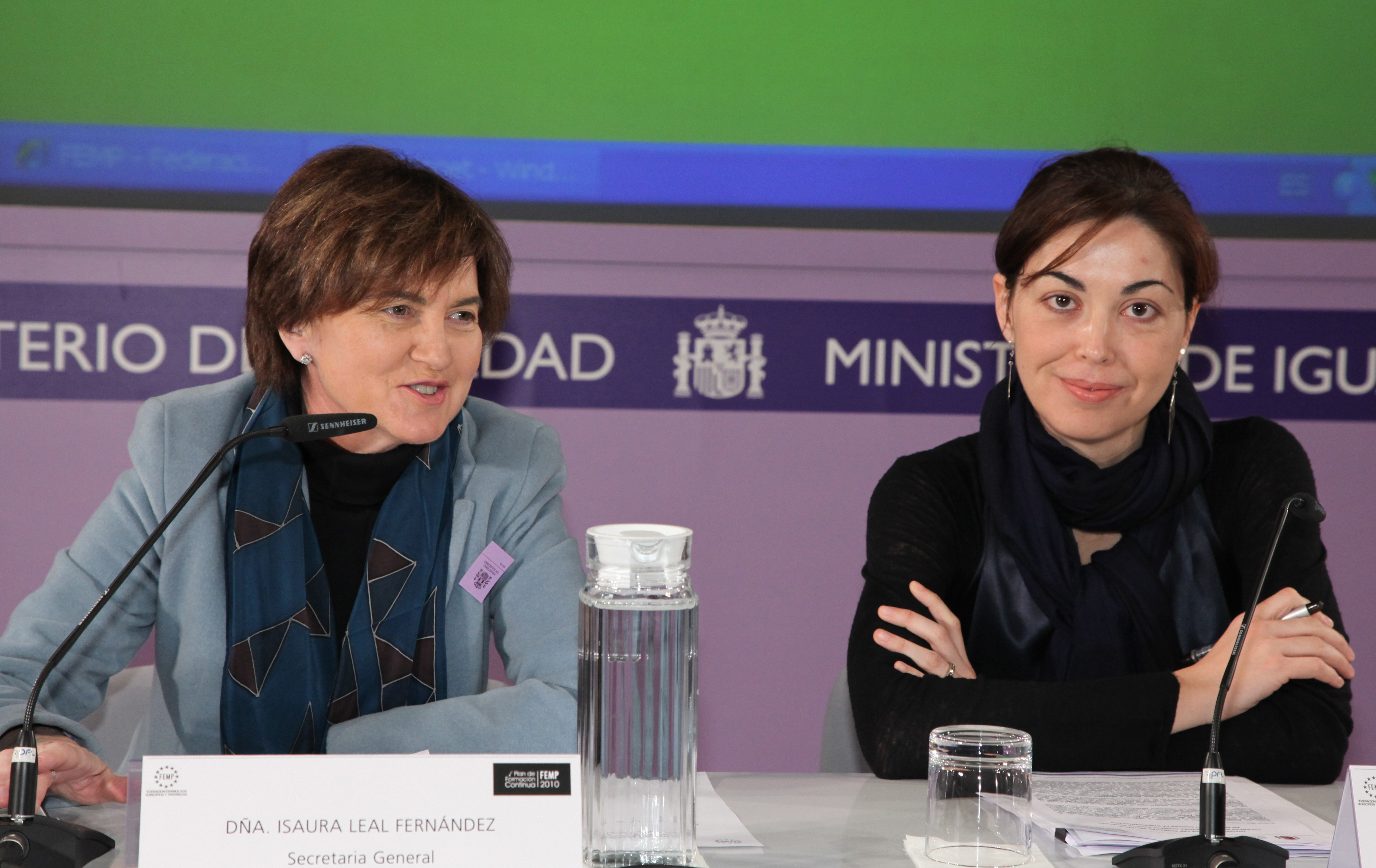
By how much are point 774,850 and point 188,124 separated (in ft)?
7.19

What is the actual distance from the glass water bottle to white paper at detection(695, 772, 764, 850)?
65 mm

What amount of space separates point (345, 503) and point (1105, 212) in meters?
1.31

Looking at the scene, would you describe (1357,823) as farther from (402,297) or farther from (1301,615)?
(402,297)

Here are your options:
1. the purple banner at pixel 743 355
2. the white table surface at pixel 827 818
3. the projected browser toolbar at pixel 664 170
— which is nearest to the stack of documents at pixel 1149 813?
the white table surface at pixel 827 818

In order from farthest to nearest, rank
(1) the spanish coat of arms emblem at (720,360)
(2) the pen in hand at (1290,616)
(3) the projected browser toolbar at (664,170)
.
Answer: (1) the spanish coat of arms emblem at (720,360)
(3) the projected browser toolbar at (664,170)
(2) the pen in hand at (1290,616)

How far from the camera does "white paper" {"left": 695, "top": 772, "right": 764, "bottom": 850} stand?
4.24 ft

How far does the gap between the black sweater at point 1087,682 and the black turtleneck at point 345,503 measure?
77cm

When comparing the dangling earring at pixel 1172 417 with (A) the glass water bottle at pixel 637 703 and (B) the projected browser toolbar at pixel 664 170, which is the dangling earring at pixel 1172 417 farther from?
(A) the glass water bottle at pixel 637 703

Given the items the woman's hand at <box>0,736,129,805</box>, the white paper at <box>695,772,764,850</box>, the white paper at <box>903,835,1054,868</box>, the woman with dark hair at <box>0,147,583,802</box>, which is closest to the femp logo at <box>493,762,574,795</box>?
the white paper at <box>695,772,764,850</box>

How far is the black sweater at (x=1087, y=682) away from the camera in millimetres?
1740

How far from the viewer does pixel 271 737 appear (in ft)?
6.30

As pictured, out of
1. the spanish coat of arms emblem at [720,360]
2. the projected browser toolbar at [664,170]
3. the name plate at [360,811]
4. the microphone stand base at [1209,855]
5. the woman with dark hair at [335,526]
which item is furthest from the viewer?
the spanish coat of arms emblem at [720,360]

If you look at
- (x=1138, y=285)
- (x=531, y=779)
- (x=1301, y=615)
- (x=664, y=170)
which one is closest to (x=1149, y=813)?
(x=1301, y=615)

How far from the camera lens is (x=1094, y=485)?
86.6 inches
